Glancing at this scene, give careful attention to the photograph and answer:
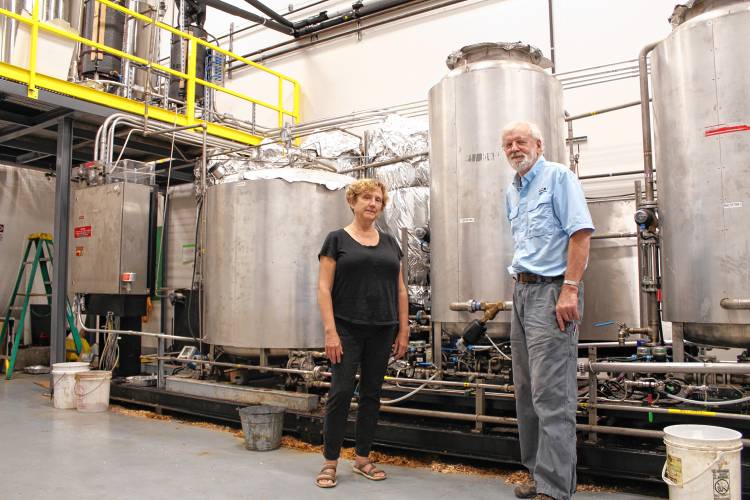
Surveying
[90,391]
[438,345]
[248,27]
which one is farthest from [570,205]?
[248,27]

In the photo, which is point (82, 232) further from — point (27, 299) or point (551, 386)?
point (551, 386)

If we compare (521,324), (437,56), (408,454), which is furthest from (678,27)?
(437,56)

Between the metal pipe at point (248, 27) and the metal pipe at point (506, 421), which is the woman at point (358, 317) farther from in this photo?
the metal pipe at point (248, 27)

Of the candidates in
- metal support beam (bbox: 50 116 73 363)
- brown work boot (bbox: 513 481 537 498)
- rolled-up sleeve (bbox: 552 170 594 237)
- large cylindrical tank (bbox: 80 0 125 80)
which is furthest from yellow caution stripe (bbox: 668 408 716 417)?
large cylindrical tank (bbox: 80 0 125 80)

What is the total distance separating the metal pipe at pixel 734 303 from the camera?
2.25 m

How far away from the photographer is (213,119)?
6.94 meters

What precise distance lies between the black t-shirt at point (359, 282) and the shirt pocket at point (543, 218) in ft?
2.37

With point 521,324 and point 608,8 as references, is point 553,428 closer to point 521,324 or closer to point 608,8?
point 521,324

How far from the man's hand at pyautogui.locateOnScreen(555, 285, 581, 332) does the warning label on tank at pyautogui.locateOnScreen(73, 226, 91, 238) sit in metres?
4.16

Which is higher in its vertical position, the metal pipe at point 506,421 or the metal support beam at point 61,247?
the metal support beam at point 61,247

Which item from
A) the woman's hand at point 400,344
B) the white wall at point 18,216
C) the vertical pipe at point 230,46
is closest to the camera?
the woman's hand at point 400,344

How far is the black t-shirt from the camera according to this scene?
8.31 ft

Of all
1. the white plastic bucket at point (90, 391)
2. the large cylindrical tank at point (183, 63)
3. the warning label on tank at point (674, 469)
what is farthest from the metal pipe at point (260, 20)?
the warning label on tank at point (674, 469)

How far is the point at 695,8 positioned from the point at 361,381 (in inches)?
89.1
